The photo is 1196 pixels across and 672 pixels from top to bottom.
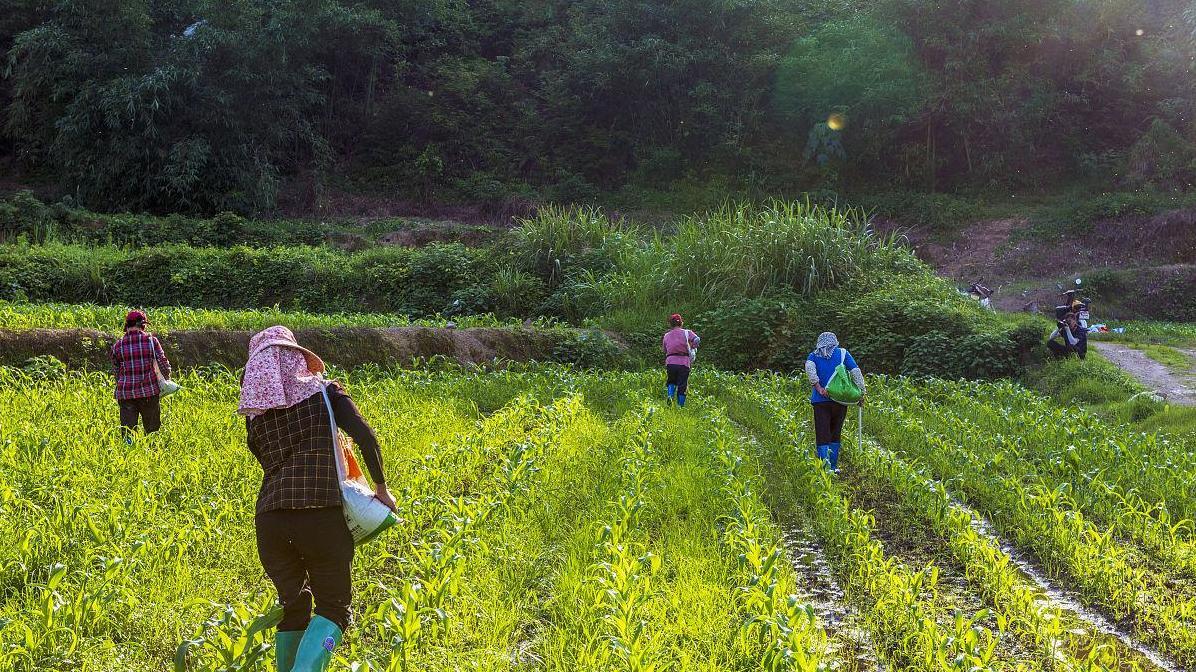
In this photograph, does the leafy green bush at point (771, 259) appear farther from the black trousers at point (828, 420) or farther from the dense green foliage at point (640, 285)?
the black trousers at point (828, 420)

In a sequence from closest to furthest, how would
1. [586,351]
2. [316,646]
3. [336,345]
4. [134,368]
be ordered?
1. [316,646]
2. [134,368]
3. [336,345]
4. [586,351]

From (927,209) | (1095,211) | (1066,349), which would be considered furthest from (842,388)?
(927,209)

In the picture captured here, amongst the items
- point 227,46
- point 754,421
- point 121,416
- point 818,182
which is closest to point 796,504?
point 754,421

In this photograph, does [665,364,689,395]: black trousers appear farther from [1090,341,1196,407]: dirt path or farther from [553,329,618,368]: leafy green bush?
[1090,341,1196,407]: dirt path

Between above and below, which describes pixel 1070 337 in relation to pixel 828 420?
above

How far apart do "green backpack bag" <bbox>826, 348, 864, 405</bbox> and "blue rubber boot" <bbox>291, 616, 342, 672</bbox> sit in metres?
5.41

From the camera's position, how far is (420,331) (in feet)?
45.8

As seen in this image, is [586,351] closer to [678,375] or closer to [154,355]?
[678,375]

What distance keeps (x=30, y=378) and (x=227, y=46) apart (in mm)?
25444

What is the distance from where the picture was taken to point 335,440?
381 centimetres

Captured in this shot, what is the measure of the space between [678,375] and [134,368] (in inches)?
244

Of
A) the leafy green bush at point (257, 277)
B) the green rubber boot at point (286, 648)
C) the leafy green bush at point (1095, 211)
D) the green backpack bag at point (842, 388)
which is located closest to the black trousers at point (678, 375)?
the green backpack bag at point (842, 388)

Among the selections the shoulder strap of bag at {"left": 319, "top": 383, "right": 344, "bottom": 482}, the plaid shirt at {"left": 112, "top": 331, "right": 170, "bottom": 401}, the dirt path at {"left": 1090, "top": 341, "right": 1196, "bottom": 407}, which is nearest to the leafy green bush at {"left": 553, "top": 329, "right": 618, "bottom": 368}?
the plaid shirt at {"left": 112, "top": 331, "right": 170, "bottom": 401}

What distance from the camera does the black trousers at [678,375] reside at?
11.4 metres
